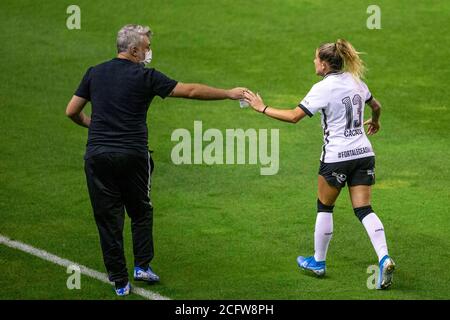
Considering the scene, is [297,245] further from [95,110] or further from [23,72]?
[23,72]

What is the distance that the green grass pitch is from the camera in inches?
401

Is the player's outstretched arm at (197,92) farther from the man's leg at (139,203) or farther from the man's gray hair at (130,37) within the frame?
the man's leg at (139,203)

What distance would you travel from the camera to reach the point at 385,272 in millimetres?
9602

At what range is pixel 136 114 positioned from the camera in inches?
372

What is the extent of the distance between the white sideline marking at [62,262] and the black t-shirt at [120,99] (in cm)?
124

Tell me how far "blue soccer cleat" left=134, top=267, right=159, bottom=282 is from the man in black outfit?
0.27m

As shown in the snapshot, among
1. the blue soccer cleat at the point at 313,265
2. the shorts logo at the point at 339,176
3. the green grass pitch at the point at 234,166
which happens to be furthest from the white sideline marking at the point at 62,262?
the shorts logo at the point at 339,176

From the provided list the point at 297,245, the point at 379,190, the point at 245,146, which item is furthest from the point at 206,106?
the point at 297,245

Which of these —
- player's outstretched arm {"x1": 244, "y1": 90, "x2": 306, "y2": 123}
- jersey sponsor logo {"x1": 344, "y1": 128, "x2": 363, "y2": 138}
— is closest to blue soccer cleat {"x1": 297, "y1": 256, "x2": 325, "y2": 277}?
jersey sponsor logo {"x1": 344, "y1": 128, "x2": 363, "y2": 138}

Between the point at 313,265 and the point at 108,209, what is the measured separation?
199 centimetres

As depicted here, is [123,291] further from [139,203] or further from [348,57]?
[348,57]

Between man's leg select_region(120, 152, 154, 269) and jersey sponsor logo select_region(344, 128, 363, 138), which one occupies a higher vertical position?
jersey sponsor logo select_region(344, 128, 363, 138)

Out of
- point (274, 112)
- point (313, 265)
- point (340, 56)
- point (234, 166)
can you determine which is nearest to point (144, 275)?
point (313, 265)

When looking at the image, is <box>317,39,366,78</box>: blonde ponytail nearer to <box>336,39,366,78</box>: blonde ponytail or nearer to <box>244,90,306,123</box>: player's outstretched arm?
<box>336,39,366,78</box>: blonde ponytail
